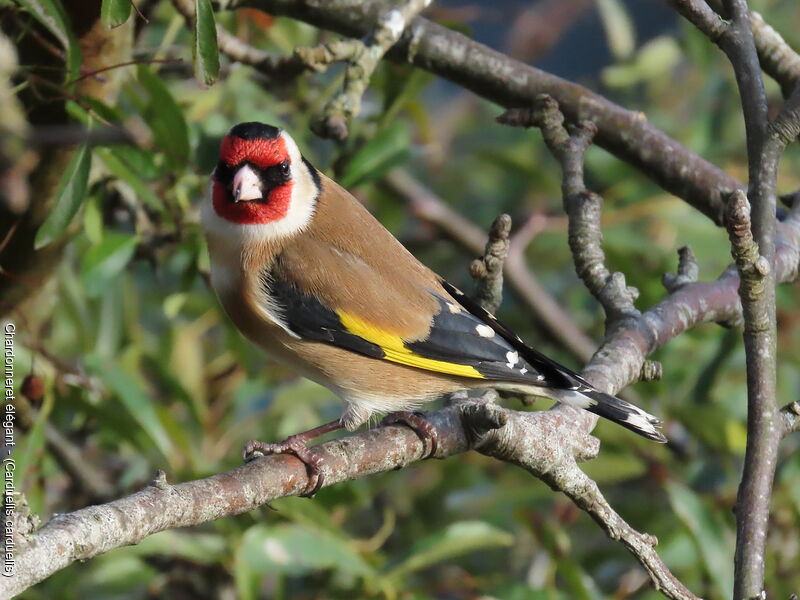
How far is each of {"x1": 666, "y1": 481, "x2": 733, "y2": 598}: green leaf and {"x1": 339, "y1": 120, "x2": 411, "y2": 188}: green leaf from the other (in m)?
1.45

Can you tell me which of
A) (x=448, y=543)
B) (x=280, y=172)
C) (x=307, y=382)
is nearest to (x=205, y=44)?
(x=280, y=172)

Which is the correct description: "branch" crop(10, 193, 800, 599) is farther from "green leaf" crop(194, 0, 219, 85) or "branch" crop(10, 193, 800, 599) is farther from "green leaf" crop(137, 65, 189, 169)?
"green leaf" crop(137, 65, 189, 169)

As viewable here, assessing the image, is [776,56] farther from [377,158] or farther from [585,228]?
[377,158]

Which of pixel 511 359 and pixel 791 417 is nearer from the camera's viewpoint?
pixel 791 417

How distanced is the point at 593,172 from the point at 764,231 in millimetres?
2245

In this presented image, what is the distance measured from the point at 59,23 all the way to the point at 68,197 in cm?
46

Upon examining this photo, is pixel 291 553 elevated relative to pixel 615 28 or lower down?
lower down

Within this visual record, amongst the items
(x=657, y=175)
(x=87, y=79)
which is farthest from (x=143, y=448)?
(x=657, y=175)

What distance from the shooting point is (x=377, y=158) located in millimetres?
3611

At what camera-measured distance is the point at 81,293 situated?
402 centimetres

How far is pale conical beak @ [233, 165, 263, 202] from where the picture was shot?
3.25 m

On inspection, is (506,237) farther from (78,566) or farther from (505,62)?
(78,566)

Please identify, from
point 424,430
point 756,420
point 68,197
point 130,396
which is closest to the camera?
point 756,420

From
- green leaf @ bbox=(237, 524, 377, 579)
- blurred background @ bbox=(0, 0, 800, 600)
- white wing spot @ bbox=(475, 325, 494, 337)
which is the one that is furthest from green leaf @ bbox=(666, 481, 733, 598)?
green leaf @ bbox=(237, 524, 377, 579)
